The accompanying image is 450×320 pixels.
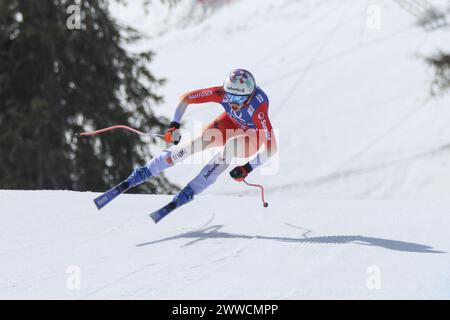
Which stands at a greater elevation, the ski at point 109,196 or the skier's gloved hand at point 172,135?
the skier's gloved hand at point 172,135

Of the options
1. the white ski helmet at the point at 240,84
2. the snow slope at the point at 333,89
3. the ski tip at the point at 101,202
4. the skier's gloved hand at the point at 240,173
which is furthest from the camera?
the snow slope at the point at 333,89

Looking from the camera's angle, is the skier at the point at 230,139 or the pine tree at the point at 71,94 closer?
the skier at the point at 230,139

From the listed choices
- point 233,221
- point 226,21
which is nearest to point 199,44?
point 226,21

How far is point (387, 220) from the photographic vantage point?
7.09 m

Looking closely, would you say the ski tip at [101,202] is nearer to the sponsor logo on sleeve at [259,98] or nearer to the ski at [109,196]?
the ski at [109,196]

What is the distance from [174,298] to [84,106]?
10.9 metres

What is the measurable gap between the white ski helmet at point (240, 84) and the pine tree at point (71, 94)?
813 cm

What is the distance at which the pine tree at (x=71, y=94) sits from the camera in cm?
1425

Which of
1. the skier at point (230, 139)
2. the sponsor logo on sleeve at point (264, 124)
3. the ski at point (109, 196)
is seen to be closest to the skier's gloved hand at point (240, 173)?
the skier at point (230, 139)

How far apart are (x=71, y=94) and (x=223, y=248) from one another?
10.1 metres

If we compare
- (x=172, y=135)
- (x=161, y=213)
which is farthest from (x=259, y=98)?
(x=161, y=213)

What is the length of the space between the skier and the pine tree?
7.56 metres

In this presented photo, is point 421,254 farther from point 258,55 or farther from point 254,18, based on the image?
point 254,18

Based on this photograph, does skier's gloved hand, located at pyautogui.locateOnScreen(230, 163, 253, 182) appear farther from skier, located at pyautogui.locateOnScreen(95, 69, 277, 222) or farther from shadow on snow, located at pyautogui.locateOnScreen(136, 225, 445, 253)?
shadow on snow, located at pyautogui.locateOnScreen(136, 225, 445, 253)
